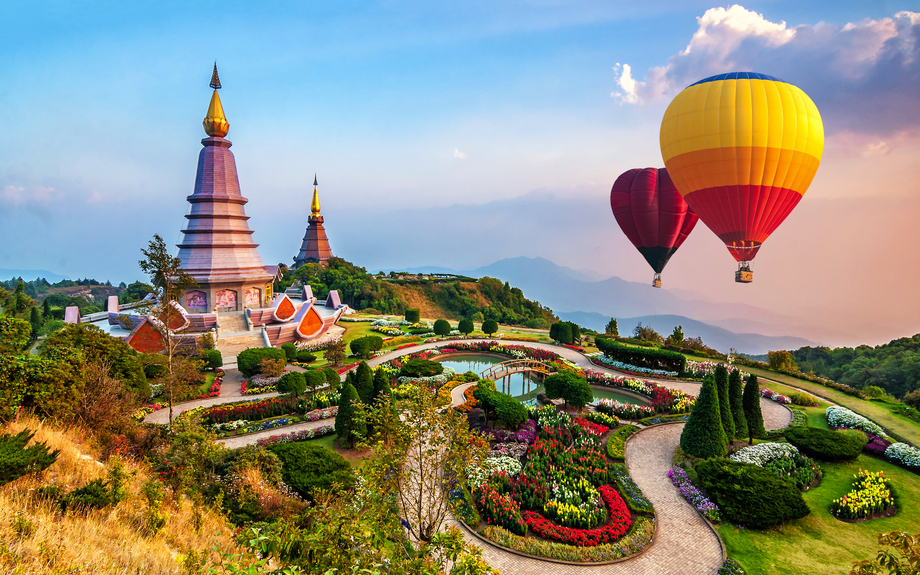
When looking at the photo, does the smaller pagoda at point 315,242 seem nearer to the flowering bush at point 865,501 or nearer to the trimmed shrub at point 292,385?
the trimmed shrub at point 292,385

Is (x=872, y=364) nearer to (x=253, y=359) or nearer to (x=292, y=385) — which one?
(x=292, y=385)

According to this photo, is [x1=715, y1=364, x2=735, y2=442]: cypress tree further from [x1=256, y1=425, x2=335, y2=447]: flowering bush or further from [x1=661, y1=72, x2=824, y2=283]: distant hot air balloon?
[x1=256, y1=425, x2=335, y2=447]: flowering bush

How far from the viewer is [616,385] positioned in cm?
2544

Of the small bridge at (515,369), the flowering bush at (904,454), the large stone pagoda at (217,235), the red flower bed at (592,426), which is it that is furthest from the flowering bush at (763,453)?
the large stone pagoda at (217,235)

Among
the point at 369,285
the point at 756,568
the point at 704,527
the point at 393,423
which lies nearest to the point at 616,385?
the point at 704,527

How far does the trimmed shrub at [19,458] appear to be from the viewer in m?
7.42

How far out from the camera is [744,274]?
23.5 meters

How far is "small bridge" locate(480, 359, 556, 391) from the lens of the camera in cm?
2681

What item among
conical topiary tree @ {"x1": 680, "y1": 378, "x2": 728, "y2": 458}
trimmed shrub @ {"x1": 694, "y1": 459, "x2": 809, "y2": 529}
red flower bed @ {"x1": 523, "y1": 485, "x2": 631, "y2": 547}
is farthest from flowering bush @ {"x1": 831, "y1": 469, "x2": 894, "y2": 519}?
red flower bed @ {"x1": 523, "y1": 485, "x2": 631, "y2": 547}

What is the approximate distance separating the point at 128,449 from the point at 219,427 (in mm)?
5557

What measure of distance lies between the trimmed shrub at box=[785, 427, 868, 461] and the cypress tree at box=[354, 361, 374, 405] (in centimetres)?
1754

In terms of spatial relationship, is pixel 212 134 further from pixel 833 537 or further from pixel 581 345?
pixel 833 537

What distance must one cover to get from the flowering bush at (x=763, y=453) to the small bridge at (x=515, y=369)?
508 inches

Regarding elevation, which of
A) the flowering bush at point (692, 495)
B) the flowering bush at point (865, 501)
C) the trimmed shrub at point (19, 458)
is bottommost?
the flowering bush at point (692, 495)
